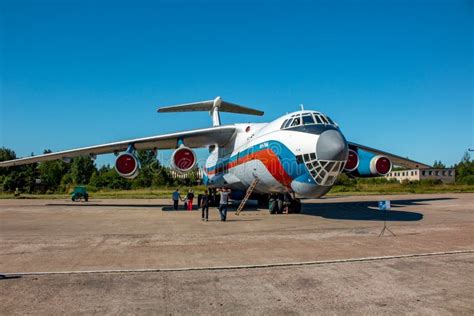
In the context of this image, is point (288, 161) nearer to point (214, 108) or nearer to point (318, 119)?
point (318, 119)

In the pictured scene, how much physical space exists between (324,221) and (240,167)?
16.9ft

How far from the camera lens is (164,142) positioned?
63.9 ft

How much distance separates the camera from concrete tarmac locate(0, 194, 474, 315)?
4371 mm

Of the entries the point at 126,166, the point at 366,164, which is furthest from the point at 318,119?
the point at 126,166

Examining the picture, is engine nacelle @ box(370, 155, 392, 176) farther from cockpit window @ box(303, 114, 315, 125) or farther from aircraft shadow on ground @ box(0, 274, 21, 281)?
aircraft shadow on ground @ box(0, 274, 21, 281)

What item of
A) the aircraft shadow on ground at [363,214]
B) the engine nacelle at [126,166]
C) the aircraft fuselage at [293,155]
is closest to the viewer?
the aircraft fuselage at [293,155]

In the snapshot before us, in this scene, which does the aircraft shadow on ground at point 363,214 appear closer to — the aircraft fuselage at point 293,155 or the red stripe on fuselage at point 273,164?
the aircraft fuselage at point 293,155

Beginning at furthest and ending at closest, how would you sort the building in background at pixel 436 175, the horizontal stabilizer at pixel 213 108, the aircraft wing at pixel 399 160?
the building in background at pixel 436 175 → the horizontal stabilizer at pixel 213 108 → the aircraft wing at pixel 399 160

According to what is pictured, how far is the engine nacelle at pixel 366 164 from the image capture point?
17.2 m

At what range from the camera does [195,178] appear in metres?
60.5

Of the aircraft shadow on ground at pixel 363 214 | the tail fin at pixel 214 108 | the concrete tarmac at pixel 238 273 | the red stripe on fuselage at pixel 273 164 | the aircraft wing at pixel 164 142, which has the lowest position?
the concrete tarmac at pixel 238 273

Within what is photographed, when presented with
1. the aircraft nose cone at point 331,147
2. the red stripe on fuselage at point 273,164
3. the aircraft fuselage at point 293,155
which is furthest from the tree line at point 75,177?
the aircraft nose cone at point 331,147

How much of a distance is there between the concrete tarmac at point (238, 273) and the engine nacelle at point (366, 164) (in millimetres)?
6641

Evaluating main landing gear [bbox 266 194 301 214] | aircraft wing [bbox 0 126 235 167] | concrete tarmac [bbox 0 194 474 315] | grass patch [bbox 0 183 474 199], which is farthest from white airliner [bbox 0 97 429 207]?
grass patch [bbox 0 183 474 199]
